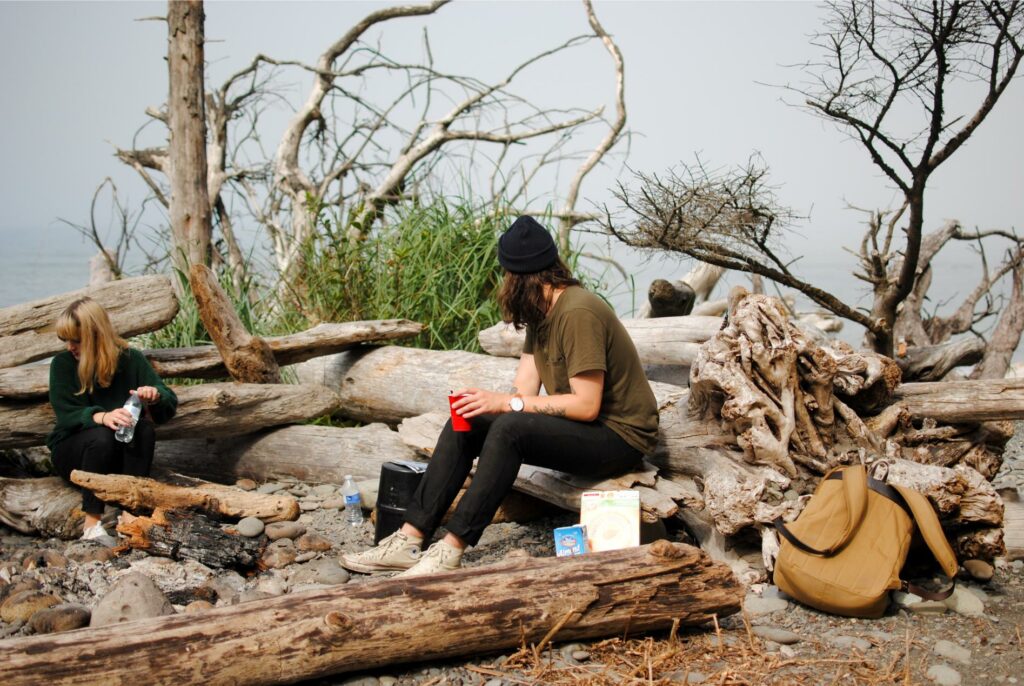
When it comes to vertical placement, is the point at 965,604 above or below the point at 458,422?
below

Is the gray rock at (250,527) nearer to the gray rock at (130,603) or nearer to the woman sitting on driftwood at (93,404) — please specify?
the woman sitting on driftwood at (93,404)

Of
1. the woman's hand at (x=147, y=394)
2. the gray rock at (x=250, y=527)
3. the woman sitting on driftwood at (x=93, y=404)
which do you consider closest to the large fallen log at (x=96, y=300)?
the woman sitting on driftwood at (x=93, y=404)

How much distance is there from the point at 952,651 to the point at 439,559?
2.05 m

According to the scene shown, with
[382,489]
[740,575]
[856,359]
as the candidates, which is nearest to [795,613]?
[740,575]

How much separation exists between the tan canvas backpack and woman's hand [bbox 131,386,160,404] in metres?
3.37

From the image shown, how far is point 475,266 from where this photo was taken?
740 cm

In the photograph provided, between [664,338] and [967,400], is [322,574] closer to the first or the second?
[664,338]

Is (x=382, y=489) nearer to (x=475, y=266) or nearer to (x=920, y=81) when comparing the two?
(x=475, y=266)

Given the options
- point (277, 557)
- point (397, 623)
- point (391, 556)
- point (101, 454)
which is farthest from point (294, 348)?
point (397, 623)

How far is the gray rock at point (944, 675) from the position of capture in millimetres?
3109

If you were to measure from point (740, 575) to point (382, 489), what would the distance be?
179cm

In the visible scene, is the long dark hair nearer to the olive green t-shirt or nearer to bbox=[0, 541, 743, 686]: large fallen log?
the olive green t-shirt

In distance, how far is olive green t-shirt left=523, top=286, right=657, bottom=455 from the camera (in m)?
4.10

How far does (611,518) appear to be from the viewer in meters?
4.13
